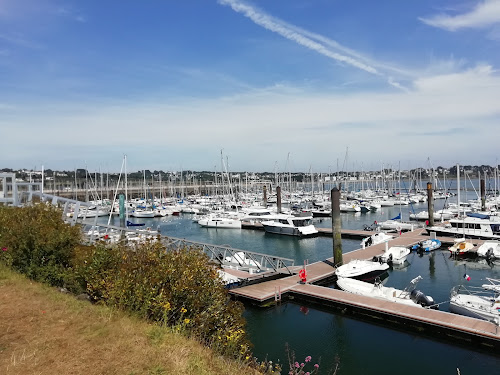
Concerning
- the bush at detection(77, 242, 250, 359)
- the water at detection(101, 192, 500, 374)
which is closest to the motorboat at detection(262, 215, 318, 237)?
the water at detection(101, 192, 500, 374)

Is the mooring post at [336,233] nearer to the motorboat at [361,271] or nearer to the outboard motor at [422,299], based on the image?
the motorboat at [361,271]

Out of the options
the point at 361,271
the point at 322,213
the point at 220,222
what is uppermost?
the point at 361,271

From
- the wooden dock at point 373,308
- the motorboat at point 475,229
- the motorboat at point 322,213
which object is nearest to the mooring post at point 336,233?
the wooden dock at point 373,308

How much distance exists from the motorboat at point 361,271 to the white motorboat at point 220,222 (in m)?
34.7

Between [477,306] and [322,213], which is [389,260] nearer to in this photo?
[477,306]

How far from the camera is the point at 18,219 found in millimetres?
14078

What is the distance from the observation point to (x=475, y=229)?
40562 mm

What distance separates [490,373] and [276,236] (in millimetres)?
37810

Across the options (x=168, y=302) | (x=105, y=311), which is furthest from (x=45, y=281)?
(x=168, y=302)

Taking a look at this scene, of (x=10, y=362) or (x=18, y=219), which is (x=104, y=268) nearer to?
(x=10, y=362)

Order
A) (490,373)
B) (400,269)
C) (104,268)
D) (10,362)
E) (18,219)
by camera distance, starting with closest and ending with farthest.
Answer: (10,362) < (104,268) < (18,219) < (490,373) < (400,269)

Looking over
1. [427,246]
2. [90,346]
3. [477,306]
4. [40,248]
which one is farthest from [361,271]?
[90,346]

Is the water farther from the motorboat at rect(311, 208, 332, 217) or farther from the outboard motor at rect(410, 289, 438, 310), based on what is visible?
the motorboat at rect(311, 208, 332, 217)

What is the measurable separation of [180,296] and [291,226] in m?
43.8
